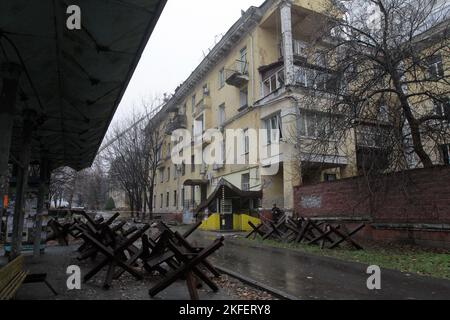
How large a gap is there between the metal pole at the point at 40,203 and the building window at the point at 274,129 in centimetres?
1409

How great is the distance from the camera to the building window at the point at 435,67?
12664 millimetres

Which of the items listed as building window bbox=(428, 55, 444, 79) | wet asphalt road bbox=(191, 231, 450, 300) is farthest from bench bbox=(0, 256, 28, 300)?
building window bbox=(428, 55, 444, 79)

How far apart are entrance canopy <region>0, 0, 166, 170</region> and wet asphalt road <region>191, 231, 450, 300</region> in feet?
16.0

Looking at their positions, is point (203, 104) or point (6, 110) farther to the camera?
point (203, 104)

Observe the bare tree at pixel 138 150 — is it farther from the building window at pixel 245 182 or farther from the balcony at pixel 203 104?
the building window at pixel 245 182

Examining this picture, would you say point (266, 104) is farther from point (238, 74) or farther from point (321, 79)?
point (321, 79)

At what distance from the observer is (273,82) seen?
24422 mm

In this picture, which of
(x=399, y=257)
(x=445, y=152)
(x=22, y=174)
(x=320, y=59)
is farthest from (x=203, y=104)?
(x=22, y=174)

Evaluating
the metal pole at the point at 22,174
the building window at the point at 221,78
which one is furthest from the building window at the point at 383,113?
the building window at the point at 221,78

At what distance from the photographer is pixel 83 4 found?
158 inches

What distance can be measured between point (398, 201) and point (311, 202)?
5695mm
